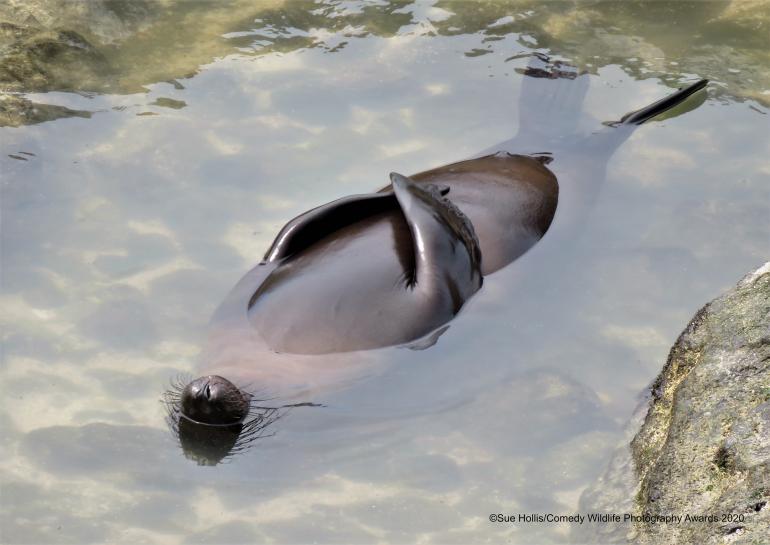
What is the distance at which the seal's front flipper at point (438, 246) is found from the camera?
464 centimetres

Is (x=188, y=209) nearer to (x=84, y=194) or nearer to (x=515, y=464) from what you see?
(x=84, y=194)

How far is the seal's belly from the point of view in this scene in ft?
14.9

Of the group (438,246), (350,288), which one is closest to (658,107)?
(438,246)

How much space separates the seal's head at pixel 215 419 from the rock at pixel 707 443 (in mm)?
1440

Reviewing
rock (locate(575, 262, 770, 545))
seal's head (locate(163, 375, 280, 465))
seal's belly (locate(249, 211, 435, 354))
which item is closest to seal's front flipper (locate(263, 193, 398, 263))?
seal's belly (locate(249, 211, 435, 354))

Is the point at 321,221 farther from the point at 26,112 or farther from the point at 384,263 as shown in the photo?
the point at 26,112

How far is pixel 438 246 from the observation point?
4664mm

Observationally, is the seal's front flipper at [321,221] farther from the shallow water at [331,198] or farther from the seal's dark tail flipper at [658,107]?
the seal's dark tail flipper at [658,107]

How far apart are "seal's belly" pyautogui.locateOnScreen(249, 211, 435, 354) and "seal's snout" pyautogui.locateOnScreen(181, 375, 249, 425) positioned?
1.33 feet

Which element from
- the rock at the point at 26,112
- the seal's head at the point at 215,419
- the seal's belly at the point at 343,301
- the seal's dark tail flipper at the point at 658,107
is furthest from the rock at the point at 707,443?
the rock at the point at 26,112

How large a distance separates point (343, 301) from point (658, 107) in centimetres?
269

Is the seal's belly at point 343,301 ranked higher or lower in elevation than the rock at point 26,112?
lower

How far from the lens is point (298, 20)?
701cm

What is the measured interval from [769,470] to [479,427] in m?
1.57
